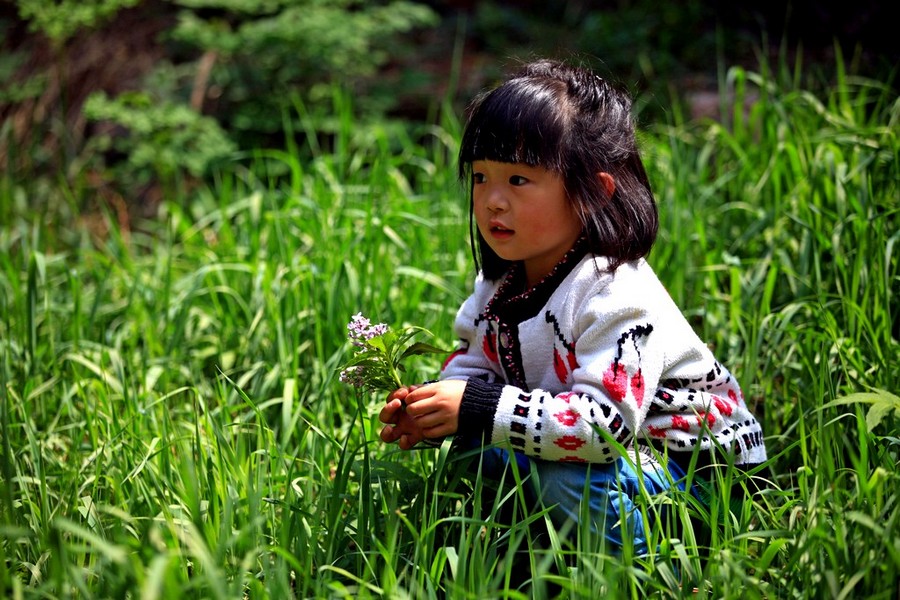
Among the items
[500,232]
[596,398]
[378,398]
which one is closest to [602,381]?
[596,398]

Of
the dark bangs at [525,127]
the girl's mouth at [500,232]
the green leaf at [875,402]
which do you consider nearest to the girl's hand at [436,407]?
the girl's mouth at [500,232]

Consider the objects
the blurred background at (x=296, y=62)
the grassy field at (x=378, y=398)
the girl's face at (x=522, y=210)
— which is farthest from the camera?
the blurred background at (x=296, y=62)

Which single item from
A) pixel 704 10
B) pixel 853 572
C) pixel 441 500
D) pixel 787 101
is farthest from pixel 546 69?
pixel 704 10

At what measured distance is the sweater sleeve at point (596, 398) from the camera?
1.52 metres

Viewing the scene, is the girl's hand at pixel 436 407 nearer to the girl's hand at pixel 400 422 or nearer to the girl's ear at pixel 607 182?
the girl's hand at pixel 400 422

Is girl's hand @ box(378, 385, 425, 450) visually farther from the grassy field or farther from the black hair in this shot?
the black hair

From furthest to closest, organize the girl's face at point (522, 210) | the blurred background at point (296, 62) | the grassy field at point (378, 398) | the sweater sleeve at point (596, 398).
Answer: the blurred background at point (296, 62), the girl's face at point (522, 210), the sweater sleeve at point (596, 398), the grassy field at point (378, 398)

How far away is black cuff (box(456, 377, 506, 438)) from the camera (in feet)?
5.16

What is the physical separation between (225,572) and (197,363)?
1.05 m

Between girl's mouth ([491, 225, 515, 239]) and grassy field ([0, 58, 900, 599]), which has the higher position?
girl's mouth ([491, 225, 515, 239])

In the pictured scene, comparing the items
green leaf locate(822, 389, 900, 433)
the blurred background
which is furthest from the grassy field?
the blurred background

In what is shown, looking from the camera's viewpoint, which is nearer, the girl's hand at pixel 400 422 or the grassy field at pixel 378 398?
the grassy field at pixel 378 398

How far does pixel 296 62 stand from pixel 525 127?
8.77ft

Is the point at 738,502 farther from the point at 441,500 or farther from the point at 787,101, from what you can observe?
the point at 787,101
